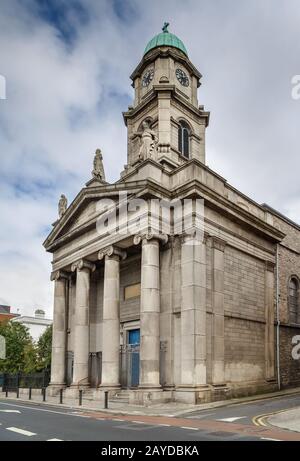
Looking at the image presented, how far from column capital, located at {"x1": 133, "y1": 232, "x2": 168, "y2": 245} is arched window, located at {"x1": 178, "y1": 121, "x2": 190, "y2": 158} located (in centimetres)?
1107

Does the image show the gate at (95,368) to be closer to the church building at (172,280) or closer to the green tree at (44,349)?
the church building at (172,280)

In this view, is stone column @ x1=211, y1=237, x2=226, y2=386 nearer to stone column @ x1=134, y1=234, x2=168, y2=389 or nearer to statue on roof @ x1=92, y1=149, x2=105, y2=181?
stone column @ x1=134, y1=234, x2=168, y2=389

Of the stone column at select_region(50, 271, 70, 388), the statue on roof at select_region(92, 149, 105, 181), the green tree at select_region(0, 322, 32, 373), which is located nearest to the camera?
the statue on roof at select_region(92, 149, 105, 181)

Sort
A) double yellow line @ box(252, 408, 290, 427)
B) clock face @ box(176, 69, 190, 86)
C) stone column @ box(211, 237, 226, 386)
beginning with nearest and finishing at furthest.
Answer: double yellow line @ box(252, 408, 290, 427), stone column @ box(211, 237, 226, 386), clock face @ box(176, 69, 190, 86)

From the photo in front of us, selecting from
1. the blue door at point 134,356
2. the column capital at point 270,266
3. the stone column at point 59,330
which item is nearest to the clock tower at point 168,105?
the column capital at point 270,266

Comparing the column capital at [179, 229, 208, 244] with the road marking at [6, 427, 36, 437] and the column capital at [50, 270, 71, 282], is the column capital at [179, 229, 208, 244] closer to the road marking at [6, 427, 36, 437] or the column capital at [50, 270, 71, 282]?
the column capital at [50, 270, 71, 282]

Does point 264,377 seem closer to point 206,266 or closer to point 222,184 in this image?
point 206,266

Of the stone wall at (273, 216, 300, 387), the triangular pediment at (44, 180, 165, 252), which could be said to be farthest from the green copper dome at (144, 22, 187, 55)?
the stone wall at (273, 216, 300, 387)

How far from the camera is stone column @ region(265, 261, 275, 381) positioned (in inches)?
1010

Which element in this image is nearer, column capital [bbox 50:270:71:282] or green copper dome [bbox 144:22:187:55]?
column capital [bbox 50:270:71:282]

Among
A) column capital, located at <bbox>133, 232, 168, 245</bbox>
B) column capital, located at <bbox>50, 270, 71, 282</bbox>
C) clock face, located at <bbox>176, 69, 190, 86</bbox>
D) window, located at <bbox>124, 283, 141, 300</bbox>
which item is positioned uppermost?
clock face, located at <bbox>176, 69, 190, 86</bbox>

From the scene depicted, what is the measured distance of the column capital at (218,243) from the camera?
2280 cm

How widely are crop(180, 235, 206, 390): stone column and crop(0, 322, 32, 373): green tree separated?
129 feet

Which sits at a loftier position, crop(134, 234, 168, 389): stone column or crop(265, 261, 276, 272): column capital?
crop(265, 261, 276, 272): column capital
